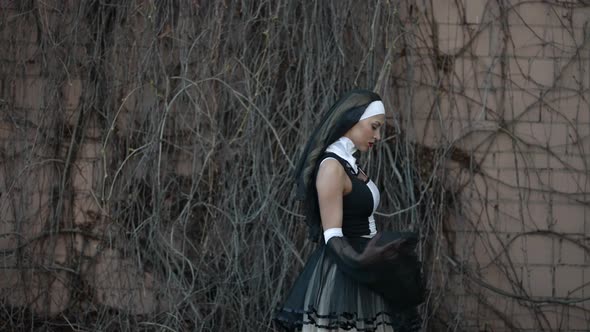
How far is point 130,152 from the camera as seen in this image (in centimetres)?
627

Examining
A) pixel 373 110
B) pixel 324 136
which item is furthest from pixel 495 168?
pixel 324 136

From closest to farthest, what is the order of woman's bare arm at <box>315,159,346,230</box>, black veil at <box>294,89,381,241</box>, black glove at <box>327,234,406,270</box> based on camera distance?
black glove at <box>327,234,406,270</box> → woman's bare arm at <box>315,159,346,230</box> → black veil at <box>294,89,381,241</box>

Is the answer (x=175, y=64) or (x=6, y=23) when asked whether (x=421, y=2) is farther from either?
(x=6, y=23)

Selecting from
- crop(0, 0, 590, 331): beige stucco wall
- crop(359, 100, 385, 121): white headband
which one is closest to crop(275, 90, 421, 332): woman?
crop(359, 100, 385, 121): white headband

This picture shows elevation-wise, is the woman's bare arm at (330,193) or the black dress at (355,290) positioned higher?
the woman's bare arm at (330,193)

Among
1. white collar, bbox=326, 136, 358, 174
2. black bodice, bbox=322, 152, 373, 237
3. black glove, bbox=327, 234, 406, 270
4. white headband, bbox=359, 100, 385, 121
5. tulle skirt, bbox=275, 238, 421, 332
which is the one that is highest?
white headband, bbox=359, 100, 385, 121

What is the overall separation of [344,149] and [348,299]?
662 millimetres

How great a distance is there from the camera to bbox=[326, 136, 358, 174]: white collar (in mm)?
4383

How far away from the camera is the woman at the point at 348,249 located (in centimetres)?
421

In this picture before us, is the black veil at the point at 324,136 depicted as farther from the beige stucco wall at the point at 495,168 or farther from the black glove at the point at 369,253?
the beige stucco wall at the point at 495,168

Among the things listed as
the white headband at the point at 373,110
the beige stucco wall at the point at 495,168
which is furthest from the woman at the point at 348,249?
the beige stucco wall at the point at 495,168

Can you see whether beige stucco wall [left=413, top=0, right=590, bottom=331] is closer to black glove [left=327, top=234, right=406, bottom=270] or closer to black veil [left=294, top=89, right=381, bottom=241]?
black veil [left=294, top=89, right=381, bottom=241]

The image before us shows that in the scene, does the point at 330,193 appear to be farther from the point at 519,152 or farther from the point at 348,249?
the point at 519,152

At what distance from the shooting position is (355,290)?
4312 millimetres
